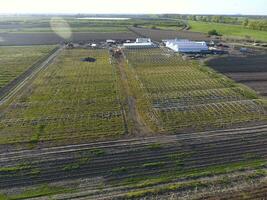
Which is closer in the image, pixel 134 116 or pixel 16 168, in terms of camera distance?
pixel 16 168

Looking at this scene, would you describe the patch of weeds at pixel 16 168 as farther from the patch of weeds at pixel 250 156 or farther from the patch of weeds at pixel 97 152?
the patch of weeds at pixel 250 156

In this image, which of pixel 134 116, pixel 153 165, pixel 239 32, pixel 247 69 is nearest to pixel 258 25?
pixel 239 32

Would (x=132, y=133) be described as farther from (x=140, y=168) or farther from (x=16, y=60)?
(x=16, y=60)

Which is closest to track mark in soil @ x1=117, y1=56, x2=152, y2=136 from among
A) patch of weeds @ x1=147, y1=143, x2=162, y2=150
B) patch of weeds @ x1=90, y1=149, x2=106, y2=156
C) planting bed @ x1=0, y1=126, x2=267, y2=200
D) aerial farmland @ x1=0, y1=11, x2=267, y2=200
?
aerial farmland @ x1=0, y1=11, x2=267, y2=200

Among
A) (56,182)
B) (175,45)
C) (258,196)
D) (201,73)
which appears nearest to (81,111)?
(56,182)

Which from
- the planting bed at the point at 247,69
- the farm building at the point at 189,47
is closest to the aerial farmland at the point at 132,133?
the planting bed at the point at 247,69

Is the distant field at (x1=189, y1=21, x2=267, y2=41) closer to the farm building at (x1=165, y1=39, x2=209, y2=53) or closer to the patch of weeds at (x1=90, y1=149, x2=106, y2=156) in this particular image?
the farm building at (x1=165, y1=39, x2=209, y2=53)

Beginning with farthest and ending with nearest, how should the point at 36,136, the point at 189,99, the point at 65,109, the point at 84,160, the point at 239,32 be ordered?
the point at 239,32 < the point at 189,99 < the point at 65,109 < the point at 36,136 < the point at 84,160
